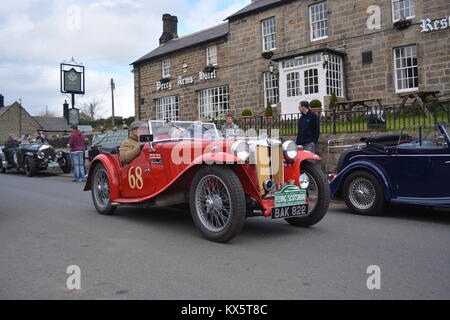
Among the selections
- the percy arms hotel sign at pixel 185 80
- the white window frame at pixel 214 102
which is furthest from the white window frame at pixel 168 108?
the white window frame at pixel 214 102

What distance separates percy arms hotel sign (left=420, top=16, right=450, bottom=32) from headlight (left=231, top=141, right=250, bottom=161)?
14935 millimetres

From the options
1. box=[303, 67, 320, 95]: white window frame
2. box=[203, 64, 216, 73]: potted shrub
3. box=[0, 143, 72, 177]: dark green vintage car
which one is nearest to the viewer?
box=[0, 143, 72, 177]: dark green vintage car

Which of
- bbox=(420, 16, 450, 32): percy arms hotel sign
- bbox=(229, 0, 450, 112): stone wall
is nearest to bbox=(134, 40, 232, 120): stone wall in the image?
bbox=(229, 0, 450, 112): stone wall

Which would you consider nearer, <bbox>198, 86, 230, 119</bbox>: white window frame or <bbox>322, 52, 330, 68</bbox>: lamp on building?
<bbox>322, 52, 330, 68</bbox>: lamp on building

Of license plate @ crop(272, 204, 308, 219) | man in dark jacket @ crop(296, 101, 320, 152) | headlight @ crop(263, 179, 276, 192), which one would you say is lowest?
license plate @ crop(272, 204, 308, 219)

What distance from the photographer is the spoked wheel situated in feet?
22.7

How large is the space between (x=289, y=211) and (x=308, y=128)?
481 centimetres

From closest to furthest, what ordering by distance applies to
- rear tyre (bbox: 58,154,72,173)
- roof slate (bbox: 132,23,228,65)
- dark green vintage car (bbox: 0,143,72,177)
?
dark green vintage car (bbox: 0,143,72,177) < rear tyre (bbox: 58,154,72,173) < roof slate (bbox: 132,23,228,65)

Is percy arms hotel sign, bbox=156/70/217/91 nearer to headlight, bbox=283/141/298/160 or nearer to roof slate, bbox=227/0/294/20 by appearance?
roof slate, bbox=227/0/294/20

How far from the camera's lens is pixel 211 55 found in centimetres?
2578

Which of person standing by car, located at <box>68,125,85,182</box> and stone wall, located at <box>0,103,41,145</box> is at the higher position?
stone wall, located at <box>0,103,41,145</box>

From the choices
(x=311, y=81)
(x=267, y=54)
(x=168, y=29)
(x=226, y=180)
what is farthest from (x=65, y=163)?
(x=168, y=29)

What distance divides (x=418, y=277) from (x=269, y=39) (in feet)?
65.9

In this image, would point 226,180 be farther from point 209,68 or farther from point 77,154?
point 209,68
